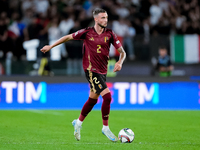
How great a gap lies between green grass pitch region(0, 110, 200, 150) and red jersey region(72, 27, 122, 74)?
130 centimetres

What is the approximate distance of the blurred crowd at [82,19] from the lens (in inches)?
603

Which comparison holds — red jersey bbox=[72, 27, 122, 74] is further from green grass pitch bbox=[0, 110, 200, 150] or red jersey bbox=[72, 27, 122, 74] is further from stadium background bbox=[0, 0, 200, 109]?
stadium background bbox=[0, 0, 200, 109]

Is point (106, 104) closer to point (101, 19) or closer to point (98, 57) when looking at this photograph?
point (98, 57)

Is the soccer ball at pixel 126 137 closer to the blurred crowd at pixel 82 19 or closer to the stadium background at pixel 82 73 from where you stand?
the stadium background at pixel 82 73

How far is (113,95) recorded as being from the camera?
14.1m

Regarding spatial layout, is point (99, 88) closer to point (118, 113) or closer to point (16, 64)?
→ point (118, 113)

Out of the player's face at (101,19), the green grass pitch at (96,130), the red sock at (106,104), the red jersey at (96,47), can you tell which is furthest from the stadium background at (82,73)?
the player's face at (101,19)

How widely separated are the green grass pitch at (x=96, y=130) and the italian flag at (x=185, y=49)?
3.03 m

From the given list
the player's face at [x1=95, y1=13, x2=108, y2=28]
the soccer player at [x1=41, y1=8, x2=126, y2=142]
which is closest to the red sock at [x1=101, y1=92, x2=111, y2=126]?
the soccer player at [x1=41, y1=8, x2=126, y2=142]

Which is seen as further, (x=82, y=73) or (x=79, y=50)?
(x=79, y=50)

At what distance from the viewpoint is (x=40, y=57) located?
1441 cm

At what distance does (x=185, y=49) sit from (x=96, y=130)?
25.8ft

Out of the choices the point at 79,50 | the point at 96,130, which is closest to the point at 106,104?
the point at 96,130

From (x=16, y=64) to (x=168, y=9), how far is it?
7.75m
